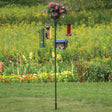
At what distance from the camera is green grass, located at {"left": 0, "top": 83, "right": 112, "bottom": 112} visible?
275 inches

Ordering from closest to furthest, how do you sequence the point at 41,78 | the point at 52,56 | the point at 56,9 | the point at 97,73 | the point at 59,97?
the point at 56,9, the point at 59,97, the point at 97,73, the point at 41,78, the point at 52,56

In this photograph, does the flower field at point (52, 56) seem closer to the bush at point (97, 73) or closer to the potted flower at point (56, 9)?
the bush at point (97, 73)

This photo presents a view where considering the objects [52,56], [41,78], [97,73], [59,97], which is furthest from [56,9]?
[52,56]

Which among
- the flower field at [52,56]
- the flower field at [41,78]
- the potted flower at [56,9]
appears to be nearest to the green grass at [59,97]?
the flower field at [41,78]

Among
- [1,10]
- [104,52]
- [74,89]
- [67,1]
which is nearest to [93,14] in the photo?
[67,1]

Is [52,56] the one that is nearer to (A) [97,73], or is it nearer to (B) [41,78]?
(B) [41,78]

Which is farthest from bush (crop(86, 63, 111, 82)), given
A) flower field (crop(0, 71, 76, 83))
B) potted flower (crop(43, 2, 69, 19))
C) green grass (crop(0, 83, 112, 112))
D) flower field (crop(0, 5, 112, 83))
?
potted flower (crop(43, 2, 69, 19))

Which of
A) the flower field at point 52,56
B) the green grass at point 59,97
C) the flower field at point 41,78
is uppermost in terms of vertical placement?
the flower field at point 52,56

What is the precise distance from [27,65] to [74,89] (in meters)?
3.14

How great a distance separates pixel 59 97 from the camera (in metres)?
8.21

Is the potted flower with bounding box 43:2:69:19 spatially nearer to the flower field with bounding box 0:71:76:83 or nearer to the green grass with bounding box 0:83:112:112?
the green grass with bounding box 0:83:112:112

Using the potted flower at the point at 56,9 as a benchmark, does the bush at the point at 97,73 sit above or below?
below

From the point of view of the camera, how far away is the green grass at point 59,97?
699 centimetres

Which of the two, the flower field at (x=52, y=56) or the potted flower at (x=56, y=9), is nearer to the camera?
the potted flower at (x=56, y=9)
